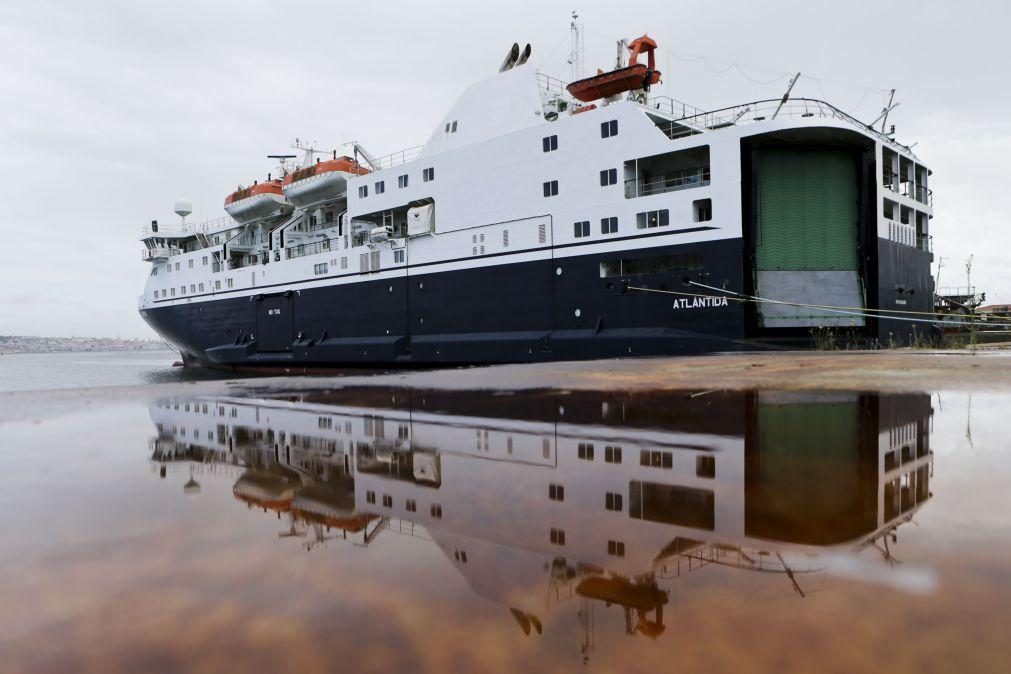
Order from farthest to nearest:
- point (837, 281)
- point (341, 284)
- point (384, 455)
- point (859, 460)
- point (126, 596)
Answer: point (341, 284)
point (837, 281)
point (384, 455)
point (859, 460)
point (126, 596)

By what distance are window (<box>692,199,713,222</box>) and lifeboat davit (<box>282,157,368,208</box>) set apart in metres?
18.4

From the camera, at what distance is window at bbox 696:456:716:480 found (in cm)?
410

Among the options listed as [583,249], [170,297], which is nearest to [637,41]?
[583,249]

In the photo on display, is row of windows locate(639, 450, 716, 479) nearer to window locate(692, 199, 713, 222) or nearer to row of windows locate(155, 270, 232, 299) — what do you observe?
window locate(692, 199, 713, 222)

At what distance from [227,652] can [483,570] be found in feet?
3.49

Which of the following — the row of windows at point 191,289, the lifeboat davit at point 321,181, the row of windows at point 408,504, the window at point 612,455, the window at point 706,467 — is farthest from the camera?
the row of windows at point 191,289

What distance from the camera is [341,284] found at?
28516 millimetres

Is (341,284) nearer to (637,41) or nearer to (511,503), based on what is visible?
(637,41)

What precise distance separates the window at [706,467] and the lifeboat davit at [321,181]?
28479 mm

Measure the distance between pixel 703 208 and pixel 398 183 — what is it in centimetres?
1385

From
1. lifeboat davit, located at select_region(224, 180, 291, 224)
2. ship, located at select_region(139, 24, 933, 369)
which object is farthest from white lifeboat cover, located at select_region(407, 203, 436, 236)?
A: lifeboat davit, located at select_region(224, 180, 291, 224)

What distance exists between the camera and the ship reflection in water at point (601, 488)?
2492 millimetres

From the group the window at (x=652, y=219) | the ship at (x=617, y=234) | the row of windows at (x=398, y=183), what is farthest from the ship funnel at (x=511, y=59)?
the window at (x=652, y=219)

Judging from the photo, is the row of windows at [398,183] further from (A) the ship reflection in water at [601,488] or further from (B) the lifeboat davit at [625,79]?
(A) the ship reflection in water at [601,488]
